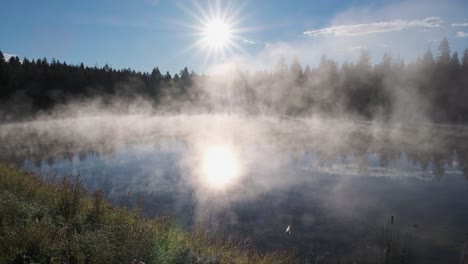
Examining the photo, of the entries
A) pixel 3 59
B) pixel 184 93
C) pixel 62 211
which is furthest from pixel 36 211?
pixel 184 93

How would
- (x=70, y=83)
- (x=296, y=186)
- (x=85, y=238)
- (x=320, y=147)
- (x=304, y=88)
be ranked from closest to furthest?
(x=85, y=238)
(x=296, y=186)
(x=320, y=147)
(x=70, y=83)
(x=304, y=88)

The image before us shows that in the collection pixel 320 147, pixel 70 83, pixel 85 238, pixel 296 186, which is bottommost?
pixel 296 186

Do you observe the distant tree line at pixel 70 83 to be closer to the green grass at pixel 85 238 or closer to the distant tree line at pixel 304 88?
the distant tree line at pixel 304 88

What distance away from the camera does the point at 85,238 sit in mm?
8641

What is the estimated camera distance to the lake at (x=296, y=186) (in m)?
13.0

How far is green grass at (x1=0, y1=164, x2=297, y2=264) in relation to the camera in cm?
782

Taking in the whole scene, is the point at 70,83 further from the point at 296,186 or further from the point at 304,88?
the point at 296,186

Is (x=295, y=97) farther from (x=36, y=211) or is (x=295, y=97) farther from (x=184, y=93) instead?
(x=36, y=211)

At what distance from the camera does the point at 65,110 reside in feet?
255

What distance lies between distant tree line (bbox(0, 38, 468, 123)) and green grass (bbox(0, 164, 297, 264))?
196 feet

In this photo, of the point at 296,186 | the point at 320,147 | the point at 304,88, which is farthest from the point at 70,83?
the point at 296,186

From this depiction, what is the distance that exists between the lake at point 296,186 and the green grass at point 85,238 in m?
2.40

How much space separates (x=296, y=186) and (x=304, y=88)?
79.0 m

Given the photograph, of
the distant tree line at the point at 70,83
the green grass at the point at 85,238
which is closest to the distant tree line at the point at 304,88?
the distant tree line at the point at 70,83
